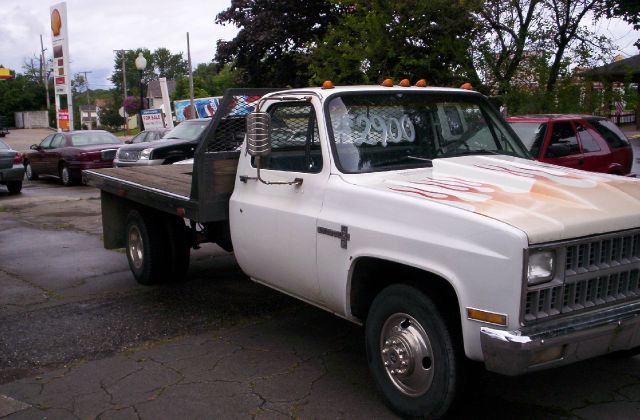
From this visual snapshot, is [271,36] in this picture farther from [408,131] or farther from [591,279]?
[591,279]

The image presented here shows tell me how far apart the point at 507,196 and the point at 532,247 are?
0.60m

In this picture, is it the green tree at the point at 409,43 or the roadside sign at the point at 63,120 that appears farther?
the roadside sign at the point at 63,120

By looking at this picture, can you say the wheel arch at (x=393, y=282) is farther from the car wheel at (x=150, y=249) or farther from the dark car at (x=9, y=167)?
the dark car at (x=9, y=167)

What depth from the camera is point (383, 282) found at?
14.3 feet

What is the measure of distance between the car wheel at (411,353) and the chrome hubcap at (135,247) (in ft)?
12.7

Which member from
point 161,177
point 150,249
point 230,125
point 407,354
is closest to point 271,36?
point 161,177

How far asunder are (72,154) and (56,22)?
11104mm

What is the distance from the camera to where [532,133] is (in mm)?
9141

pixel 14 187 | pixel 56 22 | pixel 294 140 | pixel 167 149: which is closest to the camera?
pixel 294 140

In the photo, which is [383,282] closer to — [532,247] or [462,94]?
[532,247]

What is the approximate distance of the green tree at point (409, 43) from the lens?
11758 millimetres

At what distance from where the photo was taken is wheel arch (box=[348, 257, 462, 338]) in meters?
3.78

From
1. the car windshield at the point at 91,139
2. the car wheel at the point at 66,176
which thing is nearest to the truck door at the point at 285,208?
the car wheel at the point at 66,176

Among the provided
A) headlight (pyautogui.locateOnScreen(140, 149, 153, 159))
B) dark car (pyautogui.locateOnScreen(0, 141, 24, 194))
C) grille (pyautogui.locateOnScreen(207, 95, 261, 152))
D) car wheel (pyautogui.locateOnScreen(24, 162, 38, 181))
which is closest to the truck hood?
grille (pyautogui.locateOnScreen(207, 95, 261, 152))
